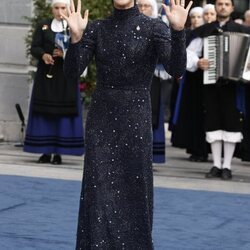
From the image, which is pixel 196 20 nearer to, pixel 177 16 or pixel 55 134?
pixel 55 134

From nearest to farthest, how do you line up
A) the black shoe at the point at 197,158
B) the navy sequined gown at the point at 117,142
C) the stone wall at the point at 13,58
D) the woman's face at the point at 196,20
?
the navy sequined gown at the point at 117,142
the black shoe at the point at 197,158
the woman's face at the point at 196,20
the stone wall at the point at 13,58

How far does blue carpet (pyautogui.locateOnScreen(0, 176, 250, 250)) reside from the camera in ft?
27.0

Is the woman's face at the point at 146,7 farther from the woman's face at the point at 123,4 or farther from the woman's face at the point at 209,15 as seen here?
the woman's face at the point at 123,4

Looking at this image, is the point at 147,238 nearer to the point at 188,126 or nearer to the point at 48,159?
the point at 48,159

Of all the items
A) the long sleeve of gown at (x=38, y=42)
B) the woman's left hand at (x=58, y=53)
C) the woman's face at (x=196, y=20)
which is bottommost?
the woman's left hand at (x=58, y=53)

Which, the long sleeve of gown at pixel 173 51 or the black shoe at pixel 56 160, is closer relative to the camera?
the long sleeve of gown at pixel 173 51

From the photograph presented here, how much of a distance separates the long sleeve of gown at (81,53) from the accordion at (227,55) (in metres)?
6.29

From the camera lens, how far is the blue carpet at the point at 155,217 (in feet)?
27.0

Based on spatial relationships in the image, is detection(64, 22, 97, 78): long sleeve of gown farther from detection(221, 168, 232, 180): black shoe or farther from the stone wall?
the stone wall

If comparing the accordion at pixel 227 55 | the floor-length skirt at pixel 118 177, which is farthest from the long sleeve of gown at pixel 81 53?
the accordion at pixel 227 55

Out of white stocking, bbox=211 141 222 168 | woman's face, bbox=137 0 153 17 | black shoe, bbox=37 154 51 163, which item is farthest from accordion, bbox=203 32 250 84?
black shoe, bbox=37 154 51 163

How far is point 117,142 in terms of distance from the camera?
626cm

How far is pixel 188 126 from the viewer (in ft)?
48.1

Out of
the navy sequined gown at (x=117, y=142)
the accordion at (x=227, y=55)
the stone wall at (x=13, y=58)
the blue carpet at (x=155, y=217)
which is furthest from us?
the stone wall at (x=13, y=58)
